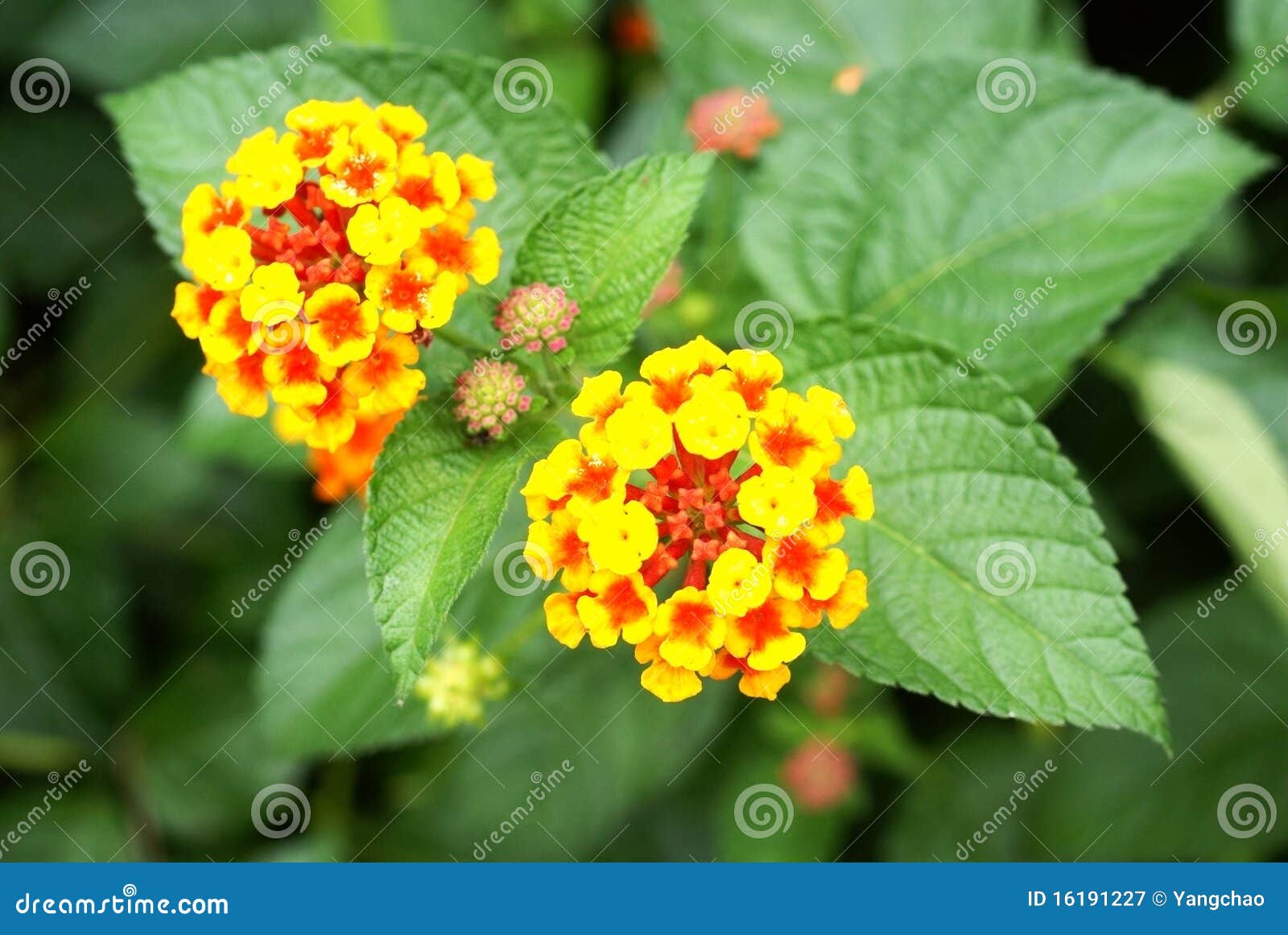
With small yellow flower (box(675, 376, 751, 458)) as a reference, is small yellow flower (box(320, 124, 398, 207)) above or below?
below

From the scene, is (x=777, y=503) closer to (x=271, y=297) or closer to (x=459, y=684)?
(x=271, y=297)

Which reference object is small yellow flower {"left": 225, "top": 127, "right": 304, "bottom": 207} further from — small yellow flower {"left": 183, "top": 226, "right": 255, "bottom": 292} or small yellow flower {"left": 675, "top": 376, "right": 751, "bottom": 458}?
small yellow flower {"left": 675, "top": 376, "right": 751, "bottom": 458}

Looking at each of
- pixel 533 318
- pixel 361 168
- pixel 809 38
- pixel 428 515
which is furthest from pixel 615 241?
pixel 809 38

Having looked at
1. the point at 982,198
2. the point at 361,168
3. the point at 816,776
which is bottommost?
the point at 816,776

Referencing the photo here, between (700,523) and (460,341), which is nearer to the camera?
(700,523)

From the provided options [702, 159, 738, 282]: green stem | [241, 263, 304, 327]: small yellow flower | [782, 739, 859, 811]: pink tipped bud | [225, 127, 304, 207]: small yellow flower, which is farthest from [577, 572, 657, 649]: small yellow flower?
[782, 739, 859, 811]: pink tipped bud
